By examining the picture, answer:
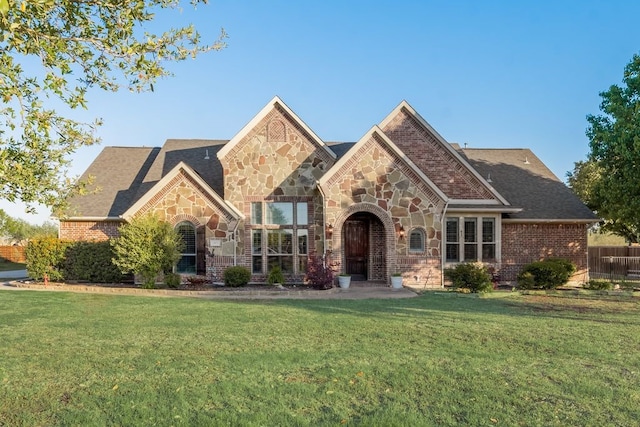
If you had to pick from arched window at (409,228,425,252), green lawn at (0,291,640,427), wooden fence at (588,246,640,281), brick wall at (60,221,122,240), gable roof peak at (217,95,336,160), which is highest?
gable roof peak at (217,95,336,160)

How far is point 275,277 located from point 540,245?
36.9 ft

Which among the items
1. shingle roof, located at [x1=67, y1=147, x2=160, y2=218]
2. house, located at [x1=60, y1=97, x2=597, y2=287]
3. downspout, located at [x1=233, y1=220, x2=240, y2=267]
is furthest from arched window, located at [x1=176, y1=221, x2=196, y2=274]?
shingle roof, located at [x1=67, y1=147, x2=160, y2=218]

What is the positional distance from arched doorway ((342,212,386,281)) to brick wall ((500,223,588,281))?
205 inches

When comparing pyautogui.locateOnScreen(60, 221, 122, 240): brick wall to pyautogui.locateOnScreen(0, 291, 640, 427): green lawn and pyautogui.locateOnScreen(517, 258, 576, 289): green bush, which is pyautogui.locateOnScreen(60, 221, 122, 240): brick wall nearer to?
pyautogui.locateOnScreen(0, 291, 640, 427): green lawn

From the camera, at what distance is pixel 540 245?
2030cm

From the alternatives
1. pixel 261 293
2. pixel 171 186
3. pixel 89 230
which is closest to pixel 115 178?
pixel 89 230

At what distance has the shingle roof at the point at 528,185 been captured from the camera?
66.3ft

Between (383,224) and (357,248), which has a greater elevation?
(383,224)

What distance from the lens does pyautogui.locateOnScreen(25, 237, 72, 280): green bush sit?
18.5m

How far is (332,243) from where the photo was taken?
57.9 feet

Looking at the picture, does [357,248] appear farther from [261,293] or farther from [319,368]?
[319,368]

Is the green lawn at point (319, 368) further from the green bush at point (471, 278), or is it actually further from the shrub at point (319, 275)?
the green bush at point (471, 278)

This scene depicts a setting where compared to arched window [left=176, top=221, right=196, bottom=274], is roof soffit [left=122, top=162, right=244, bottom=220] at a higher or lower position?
higher

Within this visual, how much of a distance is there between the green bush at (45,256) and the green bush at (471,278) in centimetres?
1492
